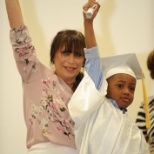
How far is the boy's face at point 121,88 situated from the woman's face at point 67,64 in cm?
13

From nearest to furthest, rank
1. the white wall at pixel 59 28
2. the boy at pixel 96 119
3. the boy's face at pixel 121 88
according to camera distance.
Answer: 1. the boy at pixel 96 119
2. the boy's face at pixel 121 88
3. the white wall at pixel 59 28

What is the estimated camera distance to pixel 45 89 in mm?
904

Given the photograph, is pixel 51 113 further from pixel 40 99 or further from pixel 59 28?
pixel 59 28

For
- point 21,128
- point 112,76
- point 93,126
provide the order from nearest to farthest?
point 93,126, point 112,76, point 21,128

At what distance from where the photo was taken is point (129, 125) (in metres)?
0.83

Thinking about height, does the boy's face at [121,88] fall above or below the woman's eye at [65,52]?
below

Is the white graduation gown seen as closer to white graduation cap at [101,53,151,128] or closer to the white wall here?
white graduation cap at [101,53,151,128]

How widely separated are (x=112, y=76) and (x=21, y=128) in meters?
0.66

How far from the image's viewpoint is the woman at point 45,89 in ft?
2.79

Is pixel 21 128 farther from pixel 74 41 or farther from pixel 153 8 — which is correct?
pixel 153 8

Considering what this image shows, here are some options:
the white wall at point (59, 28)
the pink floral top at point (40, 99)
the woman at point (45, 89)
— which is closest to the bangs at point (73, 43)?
the woman at point (45, 89)

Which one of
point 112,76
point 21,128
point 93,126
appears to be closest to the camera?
point 93,126

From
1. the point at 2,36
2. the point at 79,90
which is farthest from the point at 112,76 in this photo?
the point at 2,36

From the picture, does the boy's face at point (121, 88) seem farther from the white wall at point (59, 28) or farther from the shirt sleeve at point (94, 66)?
the white wall at point (59, 28)
